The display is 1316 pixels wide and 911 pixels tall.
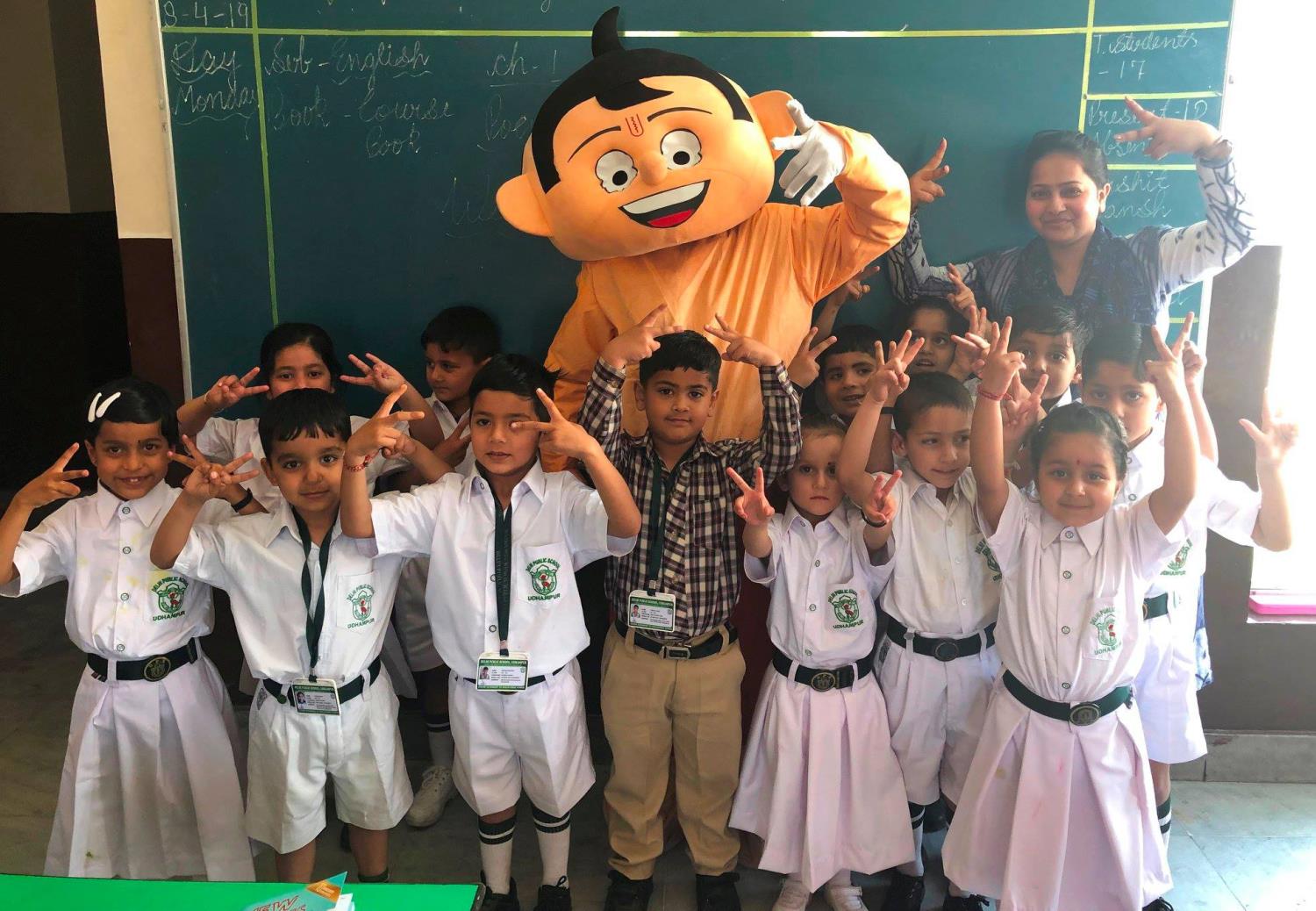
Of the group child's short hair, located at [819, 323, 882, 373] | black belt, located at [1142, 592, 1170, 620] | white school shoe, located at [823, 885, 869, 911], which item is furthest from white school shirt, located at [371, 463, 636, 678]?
black belt, located at [1142, 592, 1170, 620]

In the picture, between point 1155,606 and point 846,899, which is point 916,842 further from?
→ point 1155,606

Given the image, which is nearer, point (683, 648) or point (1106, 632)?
point (1106, 632)

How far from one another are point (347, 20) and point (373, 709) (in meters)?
2.00

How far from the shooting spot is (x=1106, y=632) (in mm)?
2117

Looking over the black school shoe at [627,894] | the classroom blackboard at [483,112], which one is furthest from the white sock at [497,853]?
the classroom blackboard at [483,112]

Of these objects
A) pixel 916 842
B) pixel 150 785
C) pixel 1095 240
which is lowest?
pixel 916 842

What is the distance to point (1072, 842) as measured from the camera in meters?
2.19

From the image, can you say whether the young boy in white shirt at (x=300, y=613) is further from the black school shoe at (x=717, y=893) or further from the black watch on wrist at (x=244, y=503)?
the black school shoe at (x=717, y=893)

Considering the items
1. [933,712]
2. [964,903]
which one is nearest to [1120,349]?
[933,712]

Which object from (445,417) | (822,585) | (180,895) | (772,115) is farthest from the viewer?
(445,417)

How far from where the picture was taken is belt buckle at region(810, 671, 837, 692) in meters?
2.30

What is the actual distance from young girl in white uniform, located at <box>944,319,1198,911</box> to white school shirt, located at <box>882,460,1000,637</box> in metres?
0.09

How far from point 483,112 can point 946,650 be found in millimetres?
2029

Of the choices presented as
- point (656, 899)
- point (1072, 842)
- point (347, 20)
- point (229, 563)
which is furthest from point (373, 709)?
point (347, 20)
